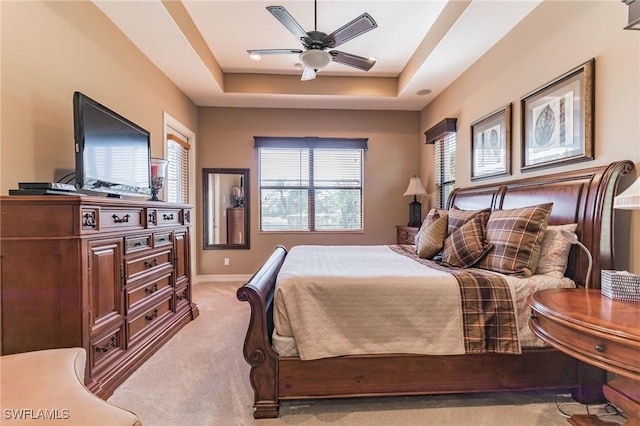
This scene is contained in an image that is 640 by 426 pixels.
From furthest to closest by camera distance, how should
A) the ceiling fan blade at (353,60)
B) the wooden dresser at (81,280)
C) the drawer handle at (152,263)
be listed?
the ceiling fan blade at (353,60), the drawer handle at (152,263), the wooden dresser at (81,280)

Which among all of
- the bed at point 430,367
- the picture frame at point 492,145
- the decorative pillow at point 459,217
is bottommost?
the bed at point 430,367

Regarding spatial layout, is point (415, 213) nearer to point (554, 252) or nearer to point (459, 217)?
point (459, 217)

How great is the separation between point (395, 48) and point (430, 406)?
12.1 feet

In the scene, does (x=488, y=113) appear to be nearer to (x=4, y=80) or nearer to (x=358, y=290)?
(x=358, y=290)

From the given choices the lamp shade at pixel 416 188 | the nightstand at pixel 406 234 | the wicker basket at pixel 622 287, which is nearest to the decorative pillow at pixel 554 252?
the wicker basket at pixel 622 287

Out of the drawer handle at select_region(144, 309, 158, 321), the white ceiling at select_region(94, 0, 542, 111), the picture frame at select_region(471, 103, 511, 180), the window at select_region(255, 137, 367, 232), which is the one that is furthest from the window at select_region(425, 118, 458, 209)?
the drawer handle at select_region(144, 309, 158, 321)

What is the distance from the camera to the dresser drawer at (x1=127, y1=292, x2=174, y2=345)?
216cm

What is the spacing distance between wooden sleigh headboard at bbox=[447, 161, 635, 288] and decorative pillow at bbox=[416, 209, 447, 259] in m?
0.66

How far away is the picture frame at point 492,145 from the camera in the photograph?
276cm

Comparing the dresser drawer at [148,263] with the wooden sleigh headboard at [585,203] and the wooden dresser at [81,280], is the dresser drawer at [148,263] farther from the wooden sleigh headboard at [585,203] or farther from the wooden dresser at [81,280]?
the wooden sleigh headboard at [585,203]

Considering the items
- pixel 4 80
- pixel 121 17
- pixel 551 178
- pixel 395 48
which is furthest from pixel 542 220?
pixel 121 17

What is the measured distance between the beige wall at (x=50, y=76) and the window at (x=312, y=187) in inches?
92.7

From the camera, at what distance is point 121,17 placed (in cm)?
246

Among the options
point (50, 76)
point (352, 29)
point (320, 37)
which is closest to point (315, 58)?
point (320, 37)
